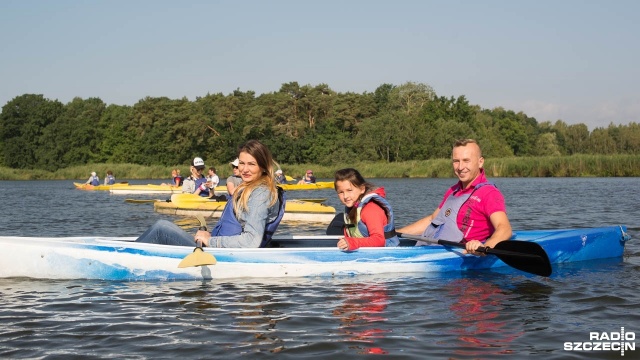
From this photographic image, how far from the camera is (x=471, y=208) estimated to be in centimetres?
696

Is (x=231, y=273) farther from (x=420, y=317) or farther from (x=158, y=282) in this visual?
(x=420, y=317)

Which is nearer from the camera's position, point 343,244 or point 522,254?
point 522,254

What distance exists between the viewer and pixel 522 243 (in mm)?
6770

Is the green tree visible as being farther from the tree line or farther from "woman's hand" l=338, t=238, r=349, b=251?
"woman's hand" l=338, t=238, r=349, b=251

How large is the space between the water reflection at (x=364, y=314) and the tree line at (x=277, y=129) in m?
53.1

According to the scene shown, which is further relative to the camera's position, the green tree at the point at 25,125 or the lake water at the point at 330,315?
the green tree at the point at 25,125

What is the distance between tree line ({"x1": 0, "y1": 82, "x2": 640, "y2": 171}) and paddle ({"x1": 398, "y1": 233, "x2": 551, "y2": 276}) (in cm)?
5246

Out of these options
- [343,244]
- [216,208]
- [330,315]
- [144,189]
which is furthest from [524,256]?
[144,189]

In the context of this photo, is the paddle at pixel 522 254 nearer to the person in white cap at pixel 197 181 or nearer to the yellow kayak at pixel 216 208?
the yellow kayak at pixel 216 208

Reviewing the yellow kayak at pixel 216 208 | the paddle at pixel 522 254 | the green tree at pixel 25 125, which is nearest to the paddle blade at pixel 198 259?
the paddle at pixel 522 254

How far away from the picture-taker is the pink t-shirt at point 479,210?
6801 millimetres

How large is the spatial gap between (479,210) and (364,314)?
1851 mm

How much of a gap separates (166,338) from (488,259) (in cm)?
385

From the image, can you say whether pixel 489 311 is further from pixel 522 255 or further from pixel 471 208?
pixel 471 208
